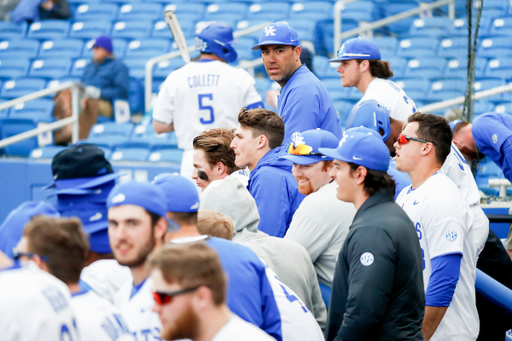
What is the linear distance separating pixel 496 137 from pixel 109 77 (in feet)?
19.7

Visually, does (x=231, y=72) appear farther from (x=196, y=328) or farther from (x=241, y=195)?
(x=196, y=328)

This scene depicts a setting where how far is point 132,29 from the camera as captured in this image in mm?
11656

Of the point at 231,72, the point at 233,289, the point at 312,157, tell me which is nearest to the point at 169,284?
the point at 233,289

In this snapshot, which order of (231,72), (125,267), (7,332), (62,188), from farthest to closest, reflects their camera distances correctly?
(231,72) < (62,188) < (125,267) < (7,332)

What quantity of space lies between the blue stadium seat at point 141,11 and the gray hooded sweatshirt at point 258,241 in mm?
9362

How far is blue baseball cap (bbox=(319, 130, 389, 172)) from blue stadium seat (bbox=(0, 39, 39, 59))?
966 centimetres

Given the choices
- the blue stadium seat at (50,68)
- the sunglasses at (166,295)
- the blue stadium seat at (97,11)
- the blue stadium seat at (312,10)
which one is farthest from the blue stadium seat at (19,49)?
the sunglasses at (166,295)

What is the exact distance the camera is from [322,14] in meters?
10.5

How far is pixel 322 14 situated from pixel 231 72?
5324 mm

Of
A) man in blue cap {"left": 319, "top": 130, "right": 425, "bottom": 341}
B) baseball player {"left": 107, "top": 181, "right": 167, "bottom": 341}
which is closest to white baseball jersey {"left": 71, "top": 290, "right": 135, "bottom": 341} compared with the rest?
baseball player {"left": 107, "top": 181, "right": 167, "bottom": 341}

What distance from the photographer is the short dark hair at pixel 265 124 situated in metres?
4.15

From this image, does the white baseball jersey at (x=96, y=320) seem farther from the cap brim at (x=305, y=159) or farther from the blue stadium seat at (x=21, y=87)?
the blue stadium seat at (x=21, y=87)

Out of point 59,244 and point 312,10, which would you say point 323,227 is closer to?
point 59,244

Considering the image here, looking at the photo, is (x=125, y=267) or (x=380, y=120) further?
(x=380, y=120)
